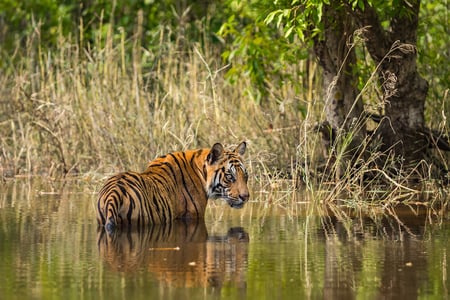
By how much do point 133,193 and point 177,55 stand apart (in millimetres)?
7698

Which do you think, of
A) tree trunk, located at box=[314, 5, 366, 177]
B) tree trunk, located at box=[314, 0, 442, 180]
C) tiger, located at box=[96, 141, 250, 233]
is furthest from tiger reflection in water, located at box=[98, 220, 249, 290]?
tree trunk, located at box=[314, 0, 442, 180]

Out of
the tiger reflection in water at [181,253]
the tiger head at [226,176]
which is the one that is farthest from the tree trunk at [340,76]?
the tiger reflection in water at [181,253]

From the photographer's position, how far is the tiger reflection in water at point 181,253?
26.8ft

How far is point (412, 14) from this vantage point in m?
13.3

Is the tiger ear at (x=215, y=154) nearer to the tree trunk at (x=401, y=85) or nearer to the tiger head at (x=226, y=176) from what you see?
the tiger head at (x=226, y=176)

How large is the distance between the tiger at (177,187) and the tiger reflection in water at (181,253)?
19 cm

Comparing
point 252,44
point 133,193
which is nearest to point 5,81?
point 252,44

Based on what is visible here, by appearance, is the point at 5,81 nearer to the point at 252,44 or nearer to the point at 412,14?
the point at 252,44

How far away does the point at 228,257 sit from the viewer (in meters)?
9.10

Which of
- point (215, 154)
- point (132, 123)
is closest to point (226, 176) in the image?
point (215, 154)

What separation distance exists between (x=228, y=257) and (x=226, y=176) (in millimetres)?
2590

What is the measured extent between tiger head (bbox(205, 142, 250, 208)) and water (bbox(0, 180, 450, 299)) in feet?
0.77

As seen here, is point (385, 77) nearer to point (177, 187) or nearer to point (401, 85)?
point (401, 85)

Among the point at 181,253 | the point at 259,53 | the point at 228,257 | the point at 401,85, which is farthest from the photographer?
the point at 259,53
